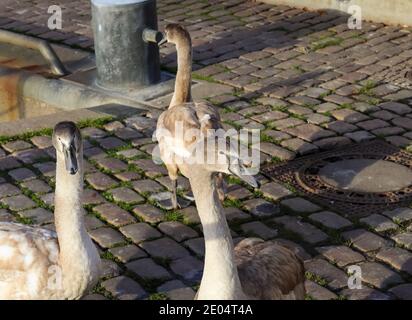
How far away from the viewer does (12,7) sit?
15.2 meters

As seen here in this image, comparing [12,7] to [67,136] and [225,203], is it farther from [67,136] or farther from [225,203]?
[67,136]

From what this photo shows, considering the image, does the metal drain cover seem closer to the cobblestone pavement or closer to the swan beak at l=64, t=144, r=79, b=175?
the cobblestone pavement

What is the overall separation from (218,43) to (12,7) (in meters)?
4.39

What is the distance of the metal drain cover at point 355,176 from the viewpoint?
8117 mm

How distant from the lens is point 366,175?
8.66 metres

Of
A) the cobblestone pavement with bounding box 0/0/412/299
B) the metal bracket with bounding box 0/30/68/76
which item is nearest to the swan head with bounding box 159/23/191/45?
the cobblestone pavement with bounding box 0/0/412/299

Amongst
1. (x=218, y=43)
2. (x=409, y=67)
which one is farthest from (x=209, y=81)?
(x=409, y=67)

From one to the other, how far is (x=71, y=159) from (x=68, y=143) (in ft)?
0.37

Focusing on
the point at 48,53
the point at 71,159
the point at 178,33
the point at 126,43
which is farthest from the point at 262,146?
the point at 48,53

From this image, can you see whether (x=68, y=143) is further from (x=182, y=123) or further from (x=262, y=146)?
(x=262, y=146)

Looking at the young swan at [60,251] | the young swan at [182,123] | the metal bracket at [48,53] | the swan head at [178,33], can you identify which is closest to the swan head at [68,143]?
the young swan at [60,251]

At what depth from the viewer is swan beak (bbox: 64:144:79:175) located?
6.06 meters

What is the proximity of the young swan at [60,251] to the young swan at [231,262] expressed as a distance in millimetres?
1054

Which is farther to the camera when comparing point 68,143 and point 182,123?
point 182,123
